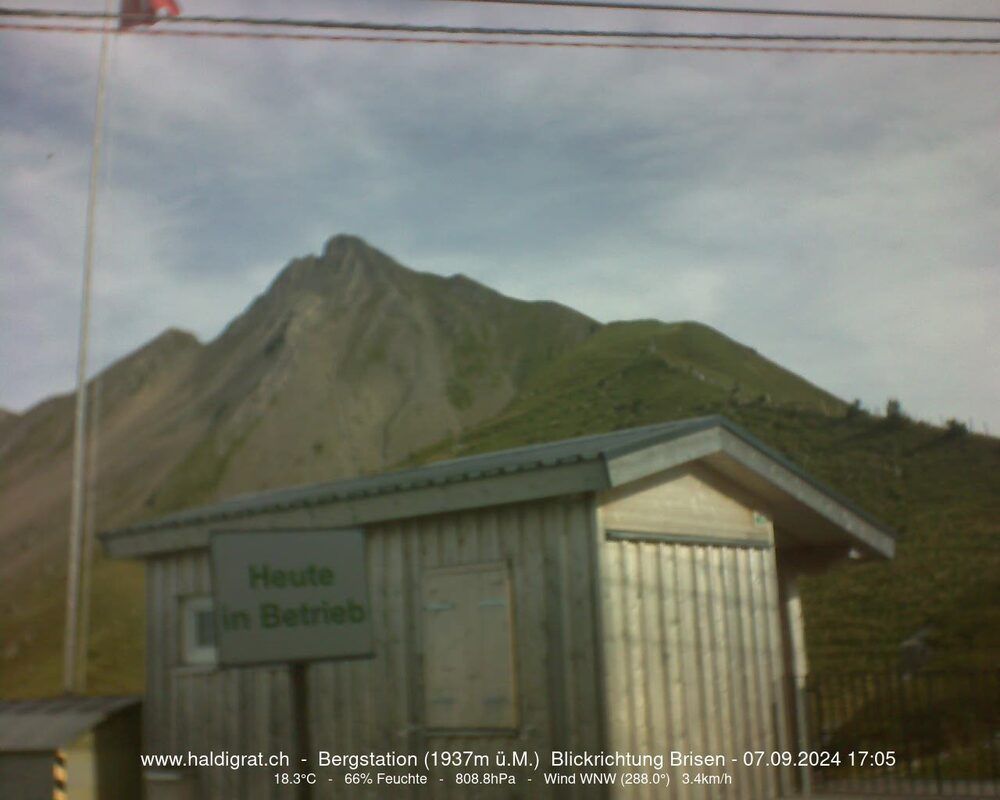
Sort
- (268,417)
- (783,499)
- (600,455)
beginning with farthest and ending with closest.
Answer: (268,417), (783,499), (600,455)

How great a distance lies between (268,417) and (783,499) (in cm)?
6062

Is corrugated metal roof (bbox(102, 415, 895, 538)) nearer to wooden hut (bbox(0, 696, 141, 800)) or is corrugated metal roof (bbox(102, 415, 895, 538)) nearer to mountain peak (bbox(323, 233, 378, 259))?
wooden hut (bbox(0, 696, 141, 800))

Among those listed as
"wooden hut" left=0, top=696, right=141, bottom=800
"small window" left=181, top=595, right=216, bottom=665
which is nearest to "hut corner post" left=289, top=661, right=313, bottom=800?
"wooden hut" left=0, top=696, right=141, bottom=800

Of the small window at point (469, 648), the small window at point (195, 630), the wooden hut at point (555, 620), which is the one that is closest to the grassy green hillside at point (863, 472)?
the wooden hut at point (555, 620)

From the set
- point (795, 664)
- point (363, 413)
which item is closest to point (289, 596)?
point (795, 664)

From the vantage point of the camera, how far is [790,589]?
42.8 ft

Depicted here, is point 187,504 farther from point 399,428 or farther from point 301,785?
point 301,785

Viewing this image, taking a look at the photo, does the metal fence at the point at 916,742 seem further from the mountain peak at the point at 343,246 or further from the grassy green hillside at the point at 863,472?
the mountain peak at the point at 343,246

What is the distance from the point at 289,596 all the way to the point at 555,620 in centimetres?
333

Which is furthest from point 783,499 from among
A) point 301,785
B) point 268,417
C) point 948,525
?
point 268,417

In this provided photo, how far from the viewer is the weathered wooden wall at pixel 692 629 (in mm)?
9445

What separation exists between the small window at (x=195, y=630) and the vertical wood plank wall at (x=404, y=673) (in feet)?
0.42

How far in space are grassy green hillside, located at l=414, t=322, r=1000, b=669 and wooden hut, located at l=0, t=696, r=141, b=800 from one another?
28.1 feet

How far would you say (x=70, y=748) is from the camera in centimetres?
1148
